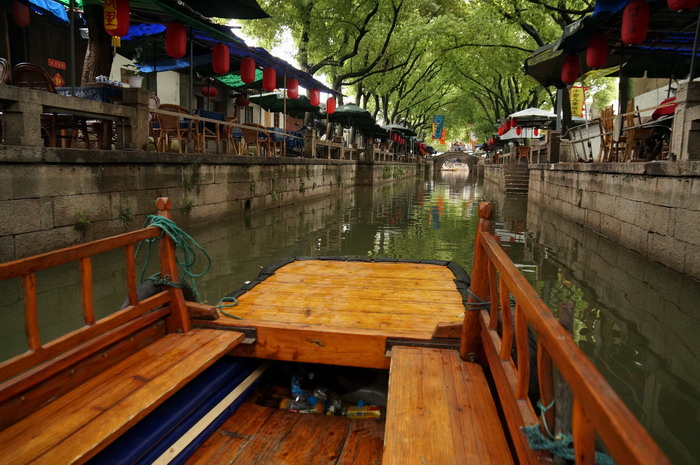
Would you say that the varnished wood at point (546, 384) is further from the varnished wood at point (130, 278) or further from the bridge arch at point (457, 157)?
the bridge arch at point (457, 157)

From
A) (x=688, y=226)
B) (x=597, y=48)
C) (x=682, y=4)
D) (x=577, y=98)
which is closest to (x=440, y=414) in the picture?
(x=688, y=226)

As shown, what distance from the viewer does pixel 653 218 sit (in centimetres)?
685

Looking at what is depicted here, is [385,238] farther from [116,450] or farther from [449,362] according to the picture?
[116,450]

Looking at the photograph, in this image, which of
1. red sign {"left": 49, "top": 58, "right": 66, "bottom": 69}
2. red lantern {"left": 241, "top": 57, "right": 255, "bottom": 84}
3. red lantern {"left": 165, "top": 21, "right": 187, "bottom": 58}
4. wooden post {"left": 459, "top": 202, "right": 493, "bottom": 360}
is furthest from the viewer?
red sign {"left": 49, "top": 58, "right": 66, "bottom": 69}

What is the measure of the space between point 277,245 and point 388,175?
22.1m

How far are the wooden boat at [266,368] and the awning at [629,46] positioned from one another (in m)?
6.84

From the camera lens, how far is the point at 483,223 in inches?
108

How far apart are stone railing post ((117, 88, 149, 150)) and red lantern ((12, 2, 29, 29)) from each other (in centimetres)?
431

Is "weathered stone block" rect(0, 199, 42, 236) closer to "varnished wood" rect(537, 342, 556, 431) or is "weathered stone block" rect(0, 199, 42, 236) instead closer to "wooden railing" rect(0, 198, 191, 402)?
"wooden railing" rect(0, 198, 191, 402)

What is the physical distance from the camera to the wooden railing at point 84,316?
84.3 inches

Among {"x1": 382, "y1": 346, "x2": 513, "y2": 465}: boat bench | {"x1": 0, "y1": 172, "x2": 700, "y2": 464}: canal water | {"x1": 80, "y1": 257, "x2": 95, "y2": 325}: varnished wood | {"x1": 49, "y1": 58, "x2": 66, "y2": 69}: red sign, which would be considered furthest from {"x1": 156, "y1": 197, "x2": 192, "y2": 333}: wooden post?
{"x1": 49, "y1": 58, "x2": 66, "y2": 69}: red sign

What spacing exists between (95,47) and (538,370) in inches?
Result: 359

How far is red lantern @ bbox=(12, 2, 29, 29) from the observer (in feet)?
31.0

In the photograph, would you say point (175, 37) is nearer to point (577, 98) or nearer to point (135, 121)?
point (135, 121)
